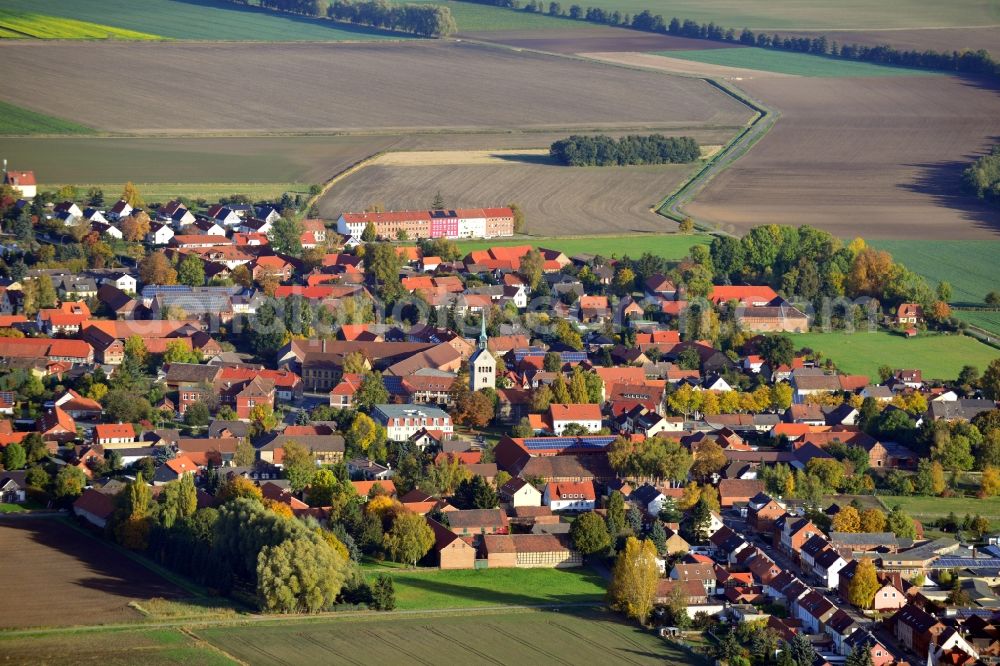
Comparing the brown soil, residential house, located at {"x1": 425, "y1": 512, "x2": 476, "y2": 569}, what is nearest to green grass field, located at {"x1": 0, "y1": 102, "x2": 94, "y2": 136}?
the brown soil

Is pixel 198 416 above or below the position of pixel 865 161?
below

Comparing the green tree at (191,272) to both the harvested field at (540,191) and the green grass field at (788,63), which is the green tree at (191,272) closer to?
the harvested field at (540,191)

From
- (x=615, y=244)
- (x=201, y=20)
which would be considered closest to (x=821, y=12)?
(x=201, y=20)

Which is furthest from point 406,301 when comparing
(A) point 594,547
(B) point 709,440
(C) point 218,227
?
(A) point 594,547

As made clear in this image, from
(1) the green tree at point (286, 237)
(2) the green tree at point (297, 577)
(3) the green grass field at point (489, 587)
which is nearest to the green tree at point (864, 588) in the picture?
(3) the green grass field at point (489, 587)

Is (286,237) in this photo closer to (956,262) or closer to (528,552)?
(956,262)

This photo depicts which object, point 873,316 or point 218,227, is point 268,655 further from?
point 218,227
